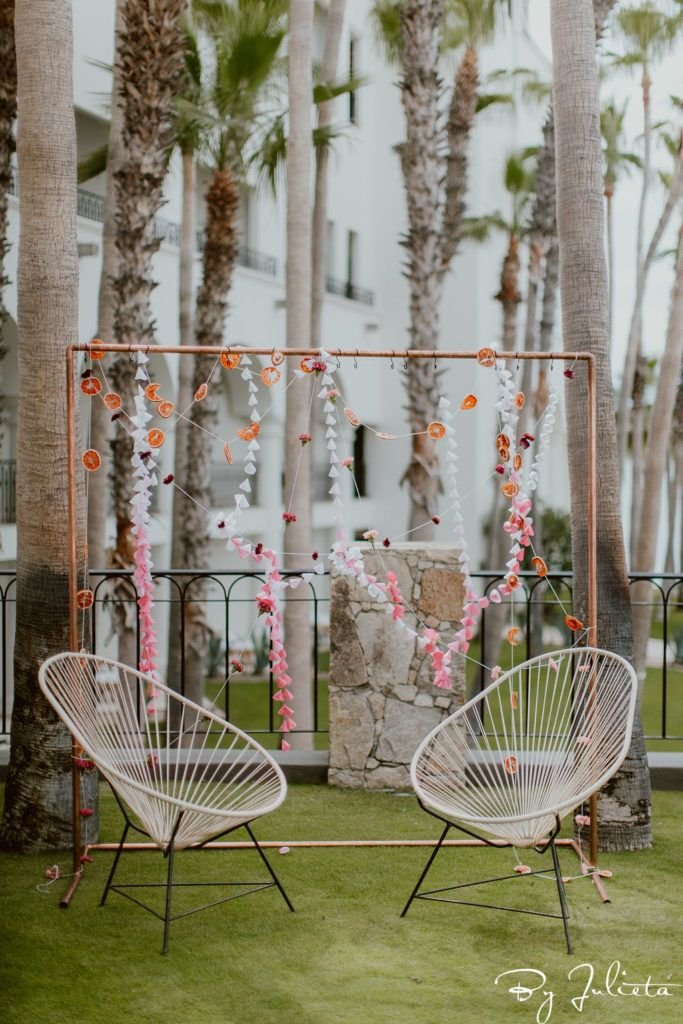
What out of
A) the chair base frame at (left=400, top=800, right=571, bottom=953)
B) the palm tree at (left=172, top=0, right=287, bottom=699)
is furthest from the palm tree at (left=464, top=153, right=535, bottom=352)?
the chair base frame at (left=400, top=800, right=571, bottom=953)

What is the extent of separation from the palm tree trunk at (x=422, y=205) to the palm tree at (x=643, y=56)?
3296 mm

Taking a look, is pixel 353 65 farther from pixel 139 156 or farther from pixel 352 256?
pixel 139 156

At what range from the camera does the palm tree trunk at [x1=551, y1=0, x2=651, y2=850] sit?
5.11 m

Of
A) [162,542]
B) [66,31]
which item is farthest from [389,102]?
[66,31]

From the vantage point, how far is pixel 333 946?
4098mm

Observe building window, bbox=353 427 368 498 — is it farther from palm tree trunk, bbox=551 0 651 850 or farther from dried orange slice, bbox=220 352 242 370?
dried orange slice, bbox=220 352 242 370

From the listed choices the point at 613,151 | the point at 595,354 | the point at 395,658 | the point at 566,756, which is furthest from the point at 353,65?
the point at 566,756

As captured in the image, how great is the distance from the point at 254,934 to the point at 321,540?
20.4m

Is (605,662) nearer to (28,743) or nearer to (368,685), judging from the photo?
(368,685)

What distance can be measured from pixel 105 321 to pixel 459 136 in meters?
8.18

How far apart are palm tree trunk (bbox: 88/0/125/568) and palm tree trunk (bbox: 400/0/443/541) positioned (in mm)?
3753

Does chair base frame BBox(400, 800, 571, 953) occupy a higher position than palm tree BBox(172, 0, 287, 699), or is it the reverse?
palm tree BBox(172, 0, 287, 699)

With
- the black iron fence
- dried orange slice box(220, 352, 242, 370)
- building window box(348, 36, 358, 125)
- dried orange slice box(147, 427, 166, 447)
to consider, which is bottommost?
the black iron fence

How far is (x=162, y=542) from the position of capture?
58.7ft
